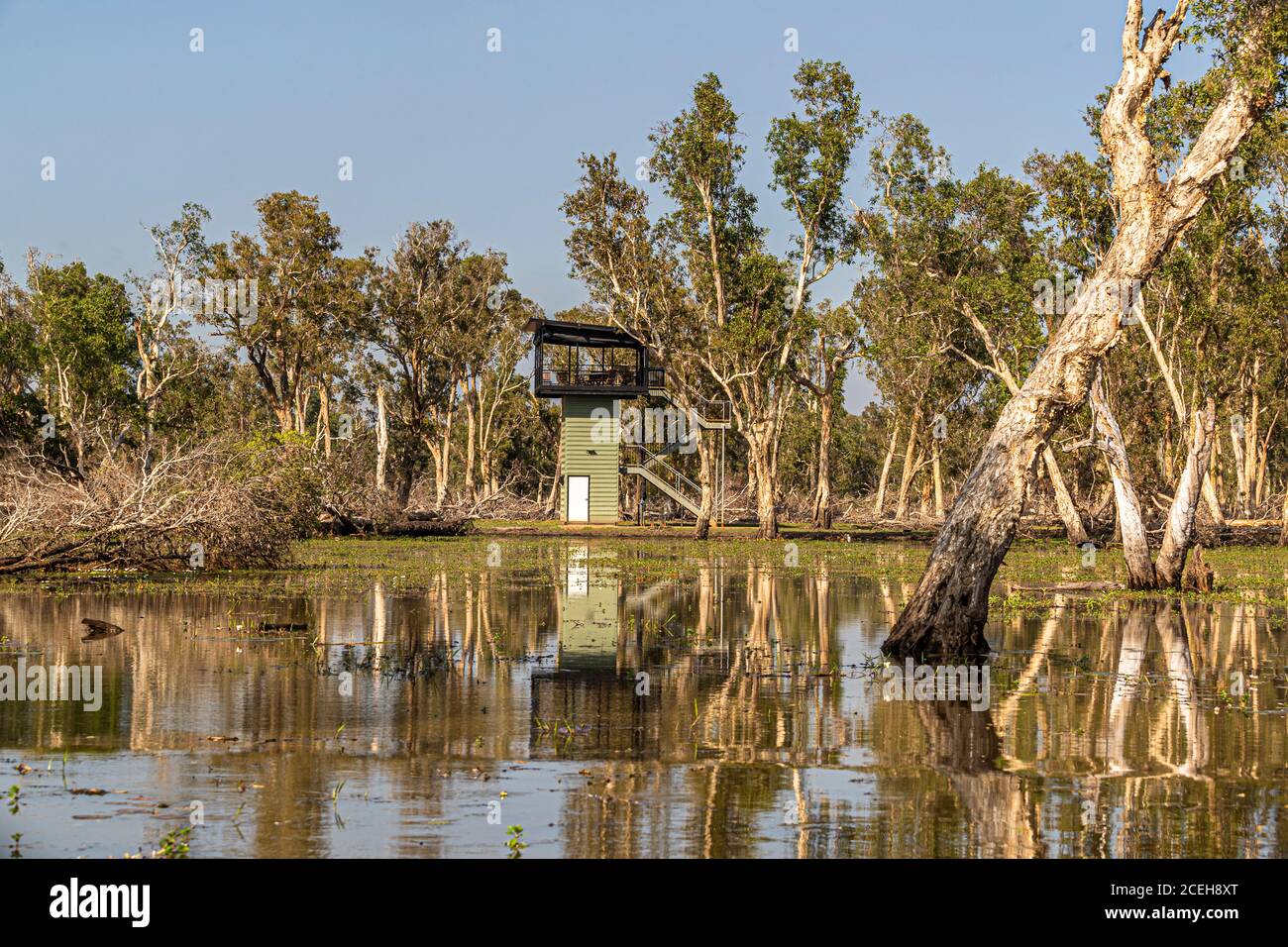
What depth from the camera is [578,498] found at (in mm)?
64125

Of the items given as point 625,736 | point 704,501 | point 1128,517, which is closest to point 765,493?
point 704,501

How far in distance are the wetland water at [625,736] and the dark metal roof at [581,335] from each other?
38212 mm

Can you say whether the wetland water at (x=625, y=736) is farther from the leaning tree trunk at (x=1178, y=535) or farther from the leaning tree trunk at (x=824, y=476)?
the leaning tree trunk at (x=824, y=476)

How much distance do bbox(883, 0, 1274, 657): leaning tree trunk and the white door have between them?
1832 inches

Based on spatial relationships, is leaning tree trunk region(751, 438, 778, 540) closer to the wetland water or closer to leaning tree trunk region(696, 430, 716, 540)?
leaning tree trunk region(696, 430, 716, 540)

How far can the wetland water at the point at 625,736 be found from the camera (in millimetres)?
7785

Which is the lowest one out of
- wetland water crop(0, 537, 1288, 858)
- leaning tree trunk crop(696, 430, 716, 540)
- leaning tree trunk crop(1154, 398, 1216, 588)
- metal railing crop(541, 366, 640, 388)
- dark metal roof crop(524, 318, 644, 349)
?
wetland water crop(0, 537, 1288, 858)

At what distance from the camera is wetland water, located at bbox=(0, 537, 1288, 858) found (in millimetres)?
7785

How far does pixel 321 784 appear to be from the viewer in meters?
8.85

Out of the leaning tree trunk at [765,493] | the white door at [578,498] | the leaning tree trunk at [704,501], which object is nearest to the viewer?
the leaning tree trunk at [704,501]

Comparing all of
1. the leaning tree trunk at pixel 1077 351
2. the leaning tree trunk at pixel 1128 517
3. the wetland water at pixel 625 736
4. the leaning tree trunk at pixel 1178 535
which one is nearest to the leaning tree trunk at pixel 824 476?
the leaning tree trunk at pixel 1128 517

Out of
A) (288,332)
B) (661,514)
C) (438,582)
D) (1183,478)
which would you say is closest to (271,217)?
(288,332)

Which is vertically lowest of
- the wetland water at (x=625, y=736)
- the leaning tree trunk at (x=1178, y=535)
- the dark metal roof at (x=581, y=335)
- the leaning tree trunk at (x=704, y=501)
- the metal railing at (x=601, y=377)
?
the wetland water at (x=625, y=736)

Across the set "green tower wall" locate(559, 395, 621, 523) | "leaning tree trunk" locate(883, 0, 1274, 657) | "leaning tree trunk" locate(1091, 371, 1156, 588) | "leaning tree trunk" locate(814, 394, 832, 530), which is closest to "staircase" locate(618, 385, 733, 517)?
"green tower wall" locate(559, 395, 621, 523)
